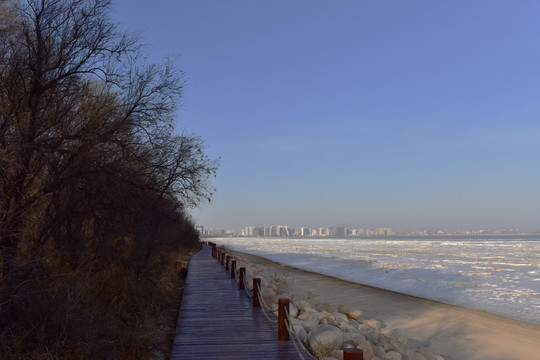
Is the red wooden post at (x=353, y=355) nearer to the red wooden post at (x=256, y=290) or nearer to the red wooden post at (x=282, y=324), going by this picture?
the red wooden post at (x=282, y=324)

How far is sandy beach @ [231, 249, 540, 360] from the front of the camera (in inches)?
421

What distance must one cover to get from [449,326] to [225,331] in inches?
336

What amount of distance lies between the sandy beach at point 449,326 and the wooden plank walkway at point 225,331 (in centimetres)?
487

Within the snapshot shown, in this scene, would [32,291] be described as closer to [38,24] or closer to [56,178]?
[56,178]

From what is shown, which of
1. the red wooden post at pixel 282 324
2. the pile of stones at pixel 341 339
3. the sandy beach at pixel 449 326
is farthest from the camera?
the sandy beach at pixel 449 326

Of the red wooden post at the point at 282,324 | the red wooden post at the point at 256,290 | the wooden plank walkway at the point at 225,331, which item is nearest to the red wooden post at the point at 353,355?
the wooden plank walkway at the point at 225,331

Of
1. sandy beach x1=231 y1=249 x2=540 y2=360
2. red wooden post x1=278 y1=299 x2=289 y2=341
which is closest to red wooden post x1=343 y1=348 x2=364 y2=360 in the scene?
red wooden post x1=278 y1=299 x2=289 y2=341

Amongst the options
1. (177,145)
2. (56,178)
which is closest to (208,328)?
(56,178)

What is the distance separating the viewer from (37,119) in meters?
7.03

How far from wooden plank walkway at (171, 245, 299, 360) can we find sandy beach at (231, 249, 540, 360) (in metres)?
4.87

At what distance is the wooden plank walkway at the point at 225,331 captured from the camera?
6.73 meters

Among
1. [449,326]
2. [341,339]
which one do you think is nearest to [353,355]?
[341,339]

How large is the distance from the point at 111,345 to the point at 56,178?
2922 mm

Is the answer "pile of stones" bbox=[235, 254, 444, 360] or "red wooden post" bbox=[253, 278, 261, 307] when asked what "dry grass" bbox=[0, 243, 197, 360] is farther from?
"pile of stones" bbox=[235, 254, 444, 360]
